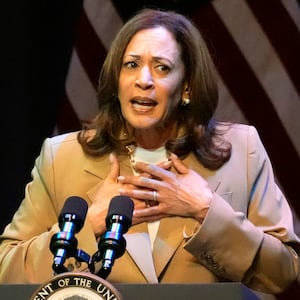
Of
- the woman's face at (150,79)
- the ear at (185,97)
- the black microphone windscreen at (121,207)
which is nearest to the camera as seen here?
the black microphone windscreen at (121,207)

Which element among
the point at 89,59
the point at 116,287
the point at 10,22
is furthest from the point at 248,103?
the point at 116,287

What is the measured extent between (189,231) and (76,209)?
614mm

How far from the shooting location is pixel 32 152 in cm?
318

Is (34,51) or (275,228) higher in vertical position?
(34,51)

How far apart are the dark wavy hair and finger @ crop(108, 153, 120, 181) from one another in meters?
0.04

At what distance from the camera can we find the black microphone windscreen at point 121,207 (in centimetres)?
168

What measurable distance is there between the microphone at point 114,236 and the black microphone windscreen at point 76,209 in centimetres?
5

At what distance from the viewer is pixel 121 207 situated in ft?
5.57

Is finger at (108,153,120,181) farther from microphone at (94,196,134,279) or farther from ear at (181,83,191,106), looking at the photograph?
microphone at (94,196,134,279)

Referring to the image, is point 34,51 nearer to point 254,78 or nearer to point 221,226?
point 254,78

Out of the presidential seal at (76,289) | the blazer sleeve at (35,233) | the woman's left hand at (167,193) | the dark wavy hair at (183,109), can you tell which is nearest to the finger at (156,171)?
the woman's left hand at (167,193)

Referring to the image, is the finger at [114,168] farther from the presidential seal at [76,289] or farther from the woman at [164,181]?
the presidential seal at [76,289]

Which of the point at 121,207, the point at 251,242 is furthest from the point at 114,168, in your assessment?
the point at 121,207

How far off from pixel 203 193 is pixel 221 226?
100mm
